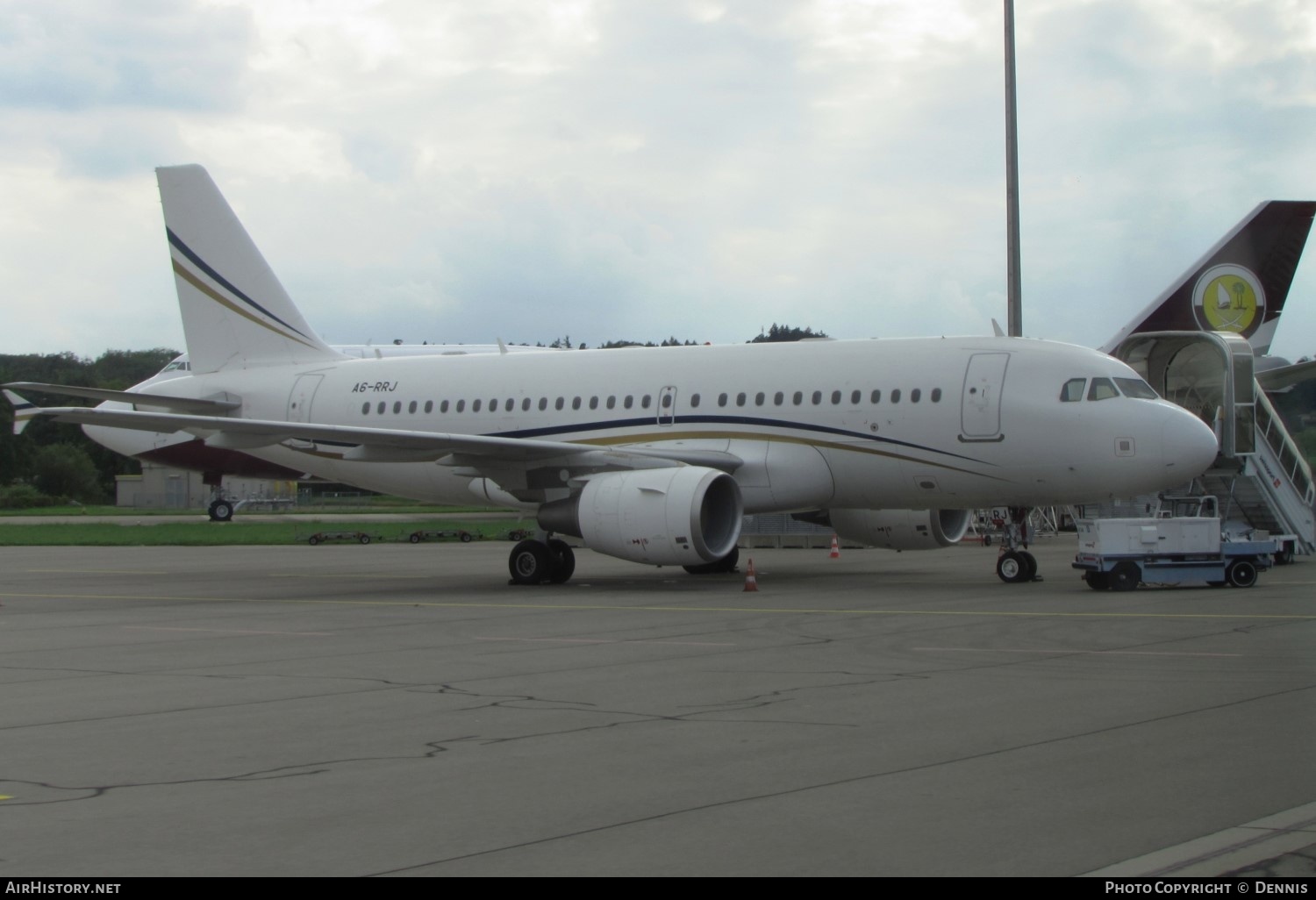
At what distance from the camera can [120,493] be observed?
78.5 m

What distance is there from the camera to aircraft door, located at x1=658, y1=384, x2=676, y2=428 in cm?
2161

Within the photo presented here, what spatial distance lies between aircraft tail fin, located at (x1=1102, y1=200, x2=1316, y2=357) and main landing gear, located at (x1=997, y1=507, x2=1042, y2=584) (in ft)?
36.8

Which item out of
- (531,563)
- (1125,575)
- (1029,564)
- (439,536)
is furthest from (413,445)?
(439,536)

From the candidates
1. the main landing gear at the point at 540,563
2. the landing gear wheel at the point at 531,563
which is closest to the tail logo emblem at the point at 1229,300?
the main landing gear at the point at 540,563

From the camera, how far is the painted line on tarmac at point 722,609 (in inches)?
562

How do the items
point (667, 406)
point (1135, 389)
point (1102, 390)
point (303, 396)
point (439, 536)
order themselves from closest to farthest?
point (1102, 390) < point (1135, 389) < point (667, 406) < point (303, 396) < point (439, 536)

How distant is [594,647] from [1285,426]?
55.7 feet

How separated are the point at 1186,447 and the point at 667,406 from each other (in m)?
7.74

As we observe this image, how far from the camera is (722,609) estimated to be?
1620 centimetres

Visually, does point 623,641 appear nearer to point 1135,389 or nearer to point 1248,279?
point 1135,389

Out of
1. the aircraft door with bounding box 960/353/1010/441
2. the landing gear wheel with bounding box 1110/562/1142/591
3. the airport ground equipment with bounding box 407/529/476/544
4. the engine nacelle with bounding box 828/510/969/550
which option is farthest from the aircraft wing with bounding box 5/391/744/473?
the airport ground equipment with bounding box 407/529/476/544

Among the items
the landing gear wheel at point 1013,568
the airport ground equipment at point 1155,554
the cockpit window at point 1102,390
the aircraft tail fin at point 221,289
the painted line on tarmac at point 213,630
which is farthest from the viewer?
the aircraft tail fin at point 221,289

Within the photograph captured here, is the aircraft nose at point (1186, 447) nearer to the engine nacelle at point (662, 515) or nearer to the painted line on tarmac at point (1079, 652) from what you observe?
the engine nacelle at point (662, 515)

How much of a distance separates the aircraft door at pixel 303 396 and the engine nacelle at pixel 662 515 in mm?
8186
